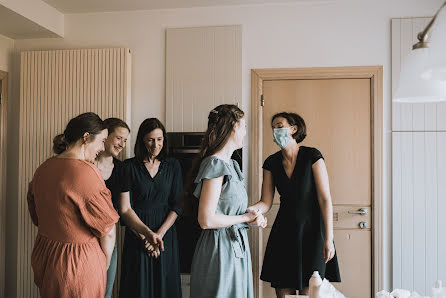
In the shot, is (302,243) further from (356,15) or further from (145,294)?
(356,15)

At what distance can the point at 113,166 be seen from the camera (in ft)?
10.00

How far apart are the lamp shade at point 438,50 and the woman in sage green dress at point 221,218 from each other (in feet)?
3.00

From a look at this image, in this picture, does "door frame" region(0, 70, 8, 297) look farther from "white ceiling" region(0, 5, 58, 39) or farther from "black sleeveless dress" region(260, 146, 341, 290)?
"black sleeveless dress" region(260, 146, 341, 290)

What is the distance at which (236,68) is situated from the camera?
338cm

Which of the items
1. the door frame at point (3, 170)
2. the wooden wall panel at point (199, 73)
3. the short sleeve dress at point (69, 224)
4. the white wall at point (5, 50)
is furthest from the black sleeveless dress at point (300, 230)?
the white wall at point (5, 50)

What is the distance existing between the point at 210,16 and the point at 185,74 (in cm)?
52

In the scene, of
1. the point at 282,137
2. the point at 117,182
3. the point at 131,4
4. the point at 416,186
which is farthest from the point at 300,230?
the point at 131,4

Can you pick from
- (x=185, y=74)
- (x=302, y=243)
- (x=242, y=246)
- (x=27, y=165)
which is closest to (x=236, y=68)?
(x=185, y=74)

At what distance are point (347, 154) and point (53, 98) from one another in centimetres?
245

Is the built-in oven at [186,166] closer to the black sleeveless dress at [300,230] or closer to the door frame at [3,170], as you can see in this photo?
the black sleeveless dress at [300,230]

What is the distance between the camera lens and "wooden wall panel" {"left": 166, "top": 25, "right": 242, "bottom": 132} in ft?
11.1

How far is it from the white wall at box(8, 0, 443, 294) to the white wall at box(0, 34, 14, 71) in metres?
0.14

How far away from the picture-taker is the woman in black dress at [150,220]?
281 cm

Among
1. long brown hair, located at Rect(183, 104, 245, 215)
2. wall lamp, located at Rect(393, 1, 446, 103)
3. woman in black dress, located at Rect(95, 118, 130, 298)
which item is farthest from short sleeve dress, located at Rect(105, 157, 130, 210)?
wall lamp, located at Rect(393, 1, 446, 103)
